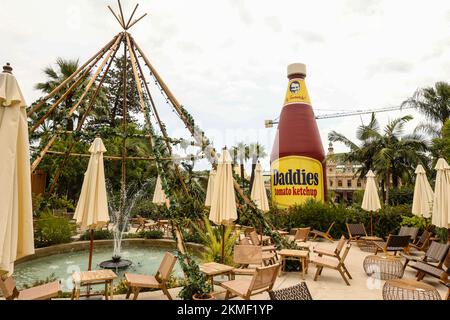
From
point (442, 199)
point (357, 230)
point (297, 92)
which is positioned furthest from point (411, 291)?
A: point (297, 92)

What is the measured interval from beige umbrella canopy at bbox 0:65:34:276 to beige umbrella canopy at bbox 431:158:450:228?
900 cm

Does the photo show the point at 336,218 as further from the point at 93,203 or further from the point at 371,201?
the point at 93,203

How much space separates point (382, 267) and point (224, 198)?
4741mm

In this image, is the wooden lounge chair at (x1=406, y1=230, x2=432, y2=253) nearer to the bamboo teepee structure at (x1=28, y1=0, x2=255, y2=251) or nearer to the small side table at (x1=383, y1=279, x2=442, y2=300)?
the small side table at (x1=383, y1=279, x2=442, y2=300)

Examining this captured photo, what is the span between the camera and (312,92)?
20312 mm

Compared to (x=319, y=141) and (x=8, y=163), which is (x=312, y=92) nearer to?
(x=319, y=141)

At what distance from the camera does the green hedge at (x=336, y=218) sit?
12.8 meters

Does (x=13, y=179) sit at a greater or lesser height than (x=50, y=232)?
greater

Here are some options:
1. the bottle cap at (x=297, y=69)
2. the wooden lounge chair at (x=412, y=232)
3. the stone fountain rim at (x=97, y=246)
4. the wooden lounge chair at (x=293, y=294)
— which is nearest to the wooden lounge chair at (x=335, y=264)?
the wooden lounge chair at (x=293, y=294)

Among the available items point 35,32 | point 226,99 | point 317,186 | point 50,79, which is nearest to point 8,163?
point 35,32

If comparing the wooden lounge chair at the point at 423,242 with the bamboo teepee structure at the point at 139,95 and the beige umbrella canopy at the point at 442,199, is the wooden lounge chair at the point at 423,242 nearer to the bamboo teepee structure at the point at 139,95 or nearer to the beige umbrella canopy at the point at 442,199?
the beige umbrella canopy at the point at 442,199

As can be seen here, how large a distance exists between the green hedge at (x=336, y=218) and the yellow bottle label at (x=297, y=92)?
A: 718 centimetres

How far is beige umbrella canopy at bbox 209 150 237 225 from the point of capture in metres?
6.83

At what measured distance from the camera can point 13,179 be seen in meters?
2.81
